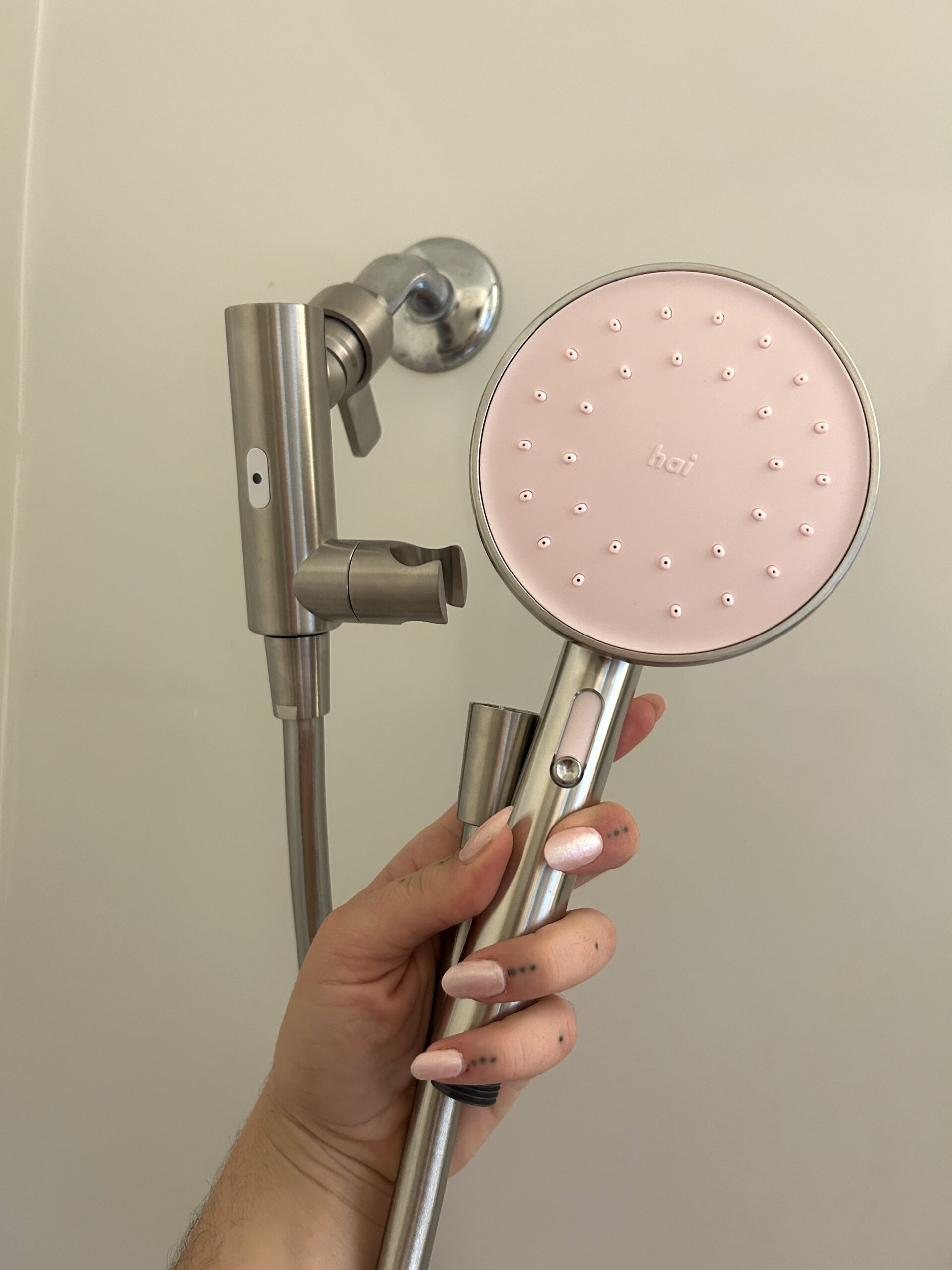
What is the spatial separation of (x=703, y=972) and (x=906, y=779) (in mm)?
166

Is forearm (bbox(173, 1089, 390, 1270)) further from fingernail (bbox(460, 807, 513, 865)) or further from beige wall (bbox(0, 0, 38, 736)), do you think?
beige wall (bbox(0, 0, 38, 736))

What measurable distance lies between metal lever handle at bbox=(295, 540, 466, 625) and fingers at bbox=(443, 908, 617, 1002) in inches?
5.0

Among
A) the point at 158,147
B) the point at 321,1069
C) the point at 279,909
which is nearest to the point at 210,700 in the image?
the point at 279,909

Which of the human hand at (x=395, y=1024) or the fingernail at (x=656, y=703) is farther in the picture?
the fingernail at (x=656, y=703)

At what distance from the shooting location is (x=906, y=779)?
465 mm

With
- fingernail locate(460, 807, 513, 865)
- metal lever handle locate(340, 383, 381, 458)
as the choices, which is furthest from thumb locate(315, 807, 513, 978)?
metal lever handle locate(340, 383, 381, 458)

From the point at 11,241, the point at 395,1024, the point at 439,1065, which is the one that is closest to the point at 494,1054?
the point at 439,1065

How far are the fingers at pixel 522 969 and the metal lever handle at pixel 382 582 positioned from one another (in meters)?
0.13

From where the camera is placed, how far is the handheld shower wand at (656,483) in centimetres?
29

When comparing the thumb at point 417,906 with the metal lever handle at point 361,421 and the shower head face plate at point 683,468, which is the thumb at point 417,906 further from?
the metal lever handle at point 361,421

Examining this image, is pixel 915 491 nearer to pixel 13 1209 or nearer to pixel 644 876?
pixel 644 876

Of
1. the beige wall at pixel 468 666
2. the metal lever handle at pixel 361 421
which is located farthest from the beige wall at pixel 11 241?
the metal lever handle at pixel 361 421

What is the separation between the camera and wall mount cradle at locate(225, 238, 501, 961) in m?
0.34

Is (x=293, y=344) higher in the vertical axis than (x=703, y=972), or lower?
higher
